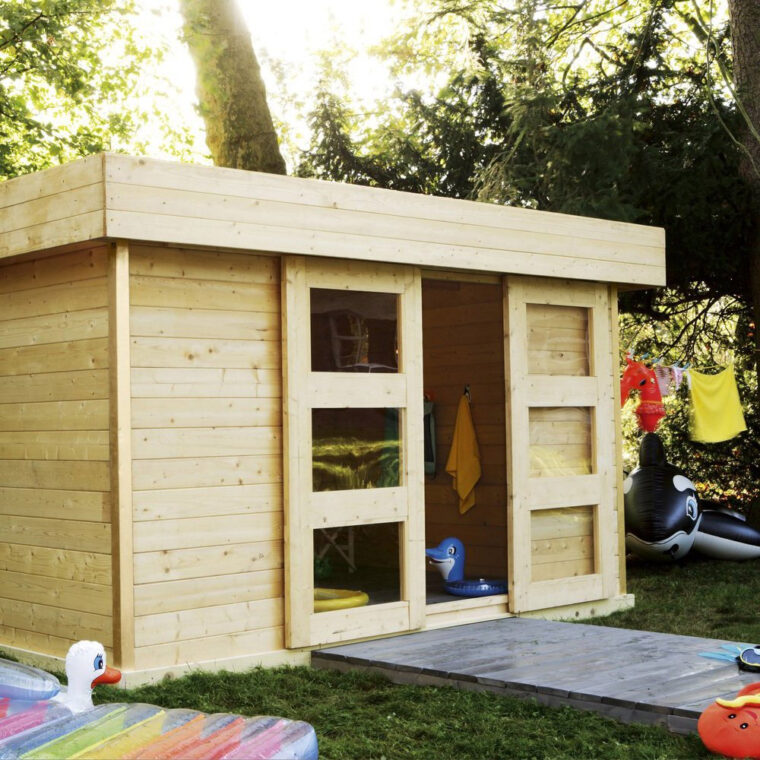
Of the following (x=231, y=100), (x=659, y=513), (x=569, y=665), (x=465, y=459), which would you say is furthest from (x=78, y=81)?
(x=569, y=665)

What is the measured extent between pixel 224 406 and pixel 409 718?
194 cm

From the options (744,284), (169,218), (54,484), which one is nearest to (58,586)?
(54,484)

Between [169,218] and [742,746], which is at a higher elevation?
[169,218]

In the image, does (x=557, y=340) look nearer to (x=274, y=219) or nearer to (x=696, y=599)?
(x=696, y=599)

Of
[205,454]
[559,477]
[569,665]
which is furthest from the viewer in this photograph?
[559,477]

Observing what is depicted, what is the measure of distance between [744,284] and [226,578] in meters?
7.78

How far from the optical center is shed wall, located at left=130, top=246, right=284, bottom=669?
5.63m

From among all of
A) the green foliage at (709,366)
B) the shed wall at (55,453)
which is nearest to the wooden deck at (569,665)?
the shed wall at (55,453)

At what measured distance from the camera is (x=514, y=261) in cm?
718

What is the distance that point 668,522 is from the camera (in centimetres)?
1002

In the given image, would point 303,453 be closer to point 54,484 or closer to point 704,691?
point 54,484

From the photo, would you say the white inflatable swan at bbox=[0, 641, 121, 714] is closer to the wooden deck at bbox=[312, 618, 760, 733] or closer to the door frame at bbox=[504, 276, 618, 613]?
the wooden deck at bbox=[312, 618, 760, 733]

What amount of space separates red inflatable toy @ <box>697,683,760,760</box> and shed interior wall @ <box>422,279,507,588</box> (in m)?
4.12

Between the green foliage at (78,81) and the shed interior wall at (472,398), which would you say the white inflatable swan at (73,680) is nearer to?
the shed interior wall at (472,398)
